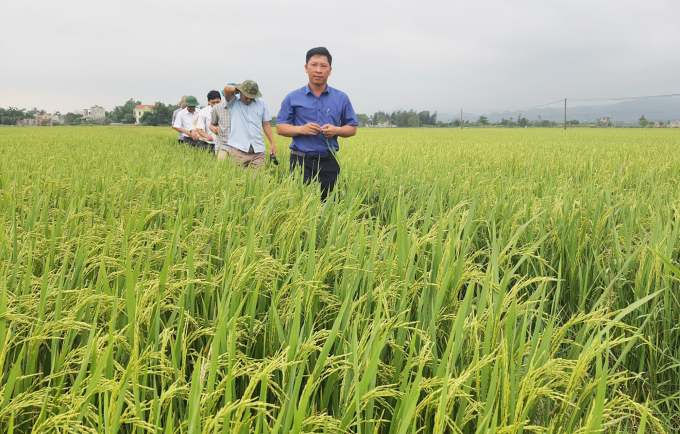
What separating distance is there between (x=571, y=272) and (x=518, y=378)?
1.05 metres

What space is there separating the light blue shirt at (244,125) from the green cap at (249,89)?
22 cm

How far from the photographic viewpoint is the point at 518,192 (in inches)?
118

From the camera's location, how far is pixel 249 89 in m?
5.07

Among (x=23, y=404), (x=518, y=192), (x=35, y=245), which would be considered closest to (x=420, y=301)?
(x=23, y=404)

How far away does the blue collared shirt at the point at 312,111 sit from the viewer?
401 centimetres

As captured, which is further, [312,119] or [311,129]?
[312,119]

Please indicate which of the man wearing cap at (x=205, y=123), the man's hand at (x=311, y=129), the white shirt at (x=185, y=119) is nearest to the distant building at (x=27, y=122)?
the white shirt at (x=185, y=119)

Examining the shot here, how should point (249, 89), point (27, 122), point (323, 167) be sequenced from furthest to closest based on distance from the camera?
point (27, 122)
point (249, 89)
point (323, 167)

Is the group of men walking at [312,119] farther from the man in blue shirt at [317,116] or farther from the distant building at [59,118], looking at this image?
the distant building at [59,118]

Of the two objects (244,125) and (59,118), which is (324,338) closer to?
(244,125)

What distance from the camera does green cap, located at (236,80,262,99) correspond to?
16.6ft

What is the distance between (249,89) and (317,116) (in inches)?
58.4

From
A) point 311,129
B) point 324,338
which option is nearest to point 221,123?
point 311,129

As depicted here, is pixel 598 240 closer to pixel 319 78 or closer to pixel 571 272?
pixel 571 272
